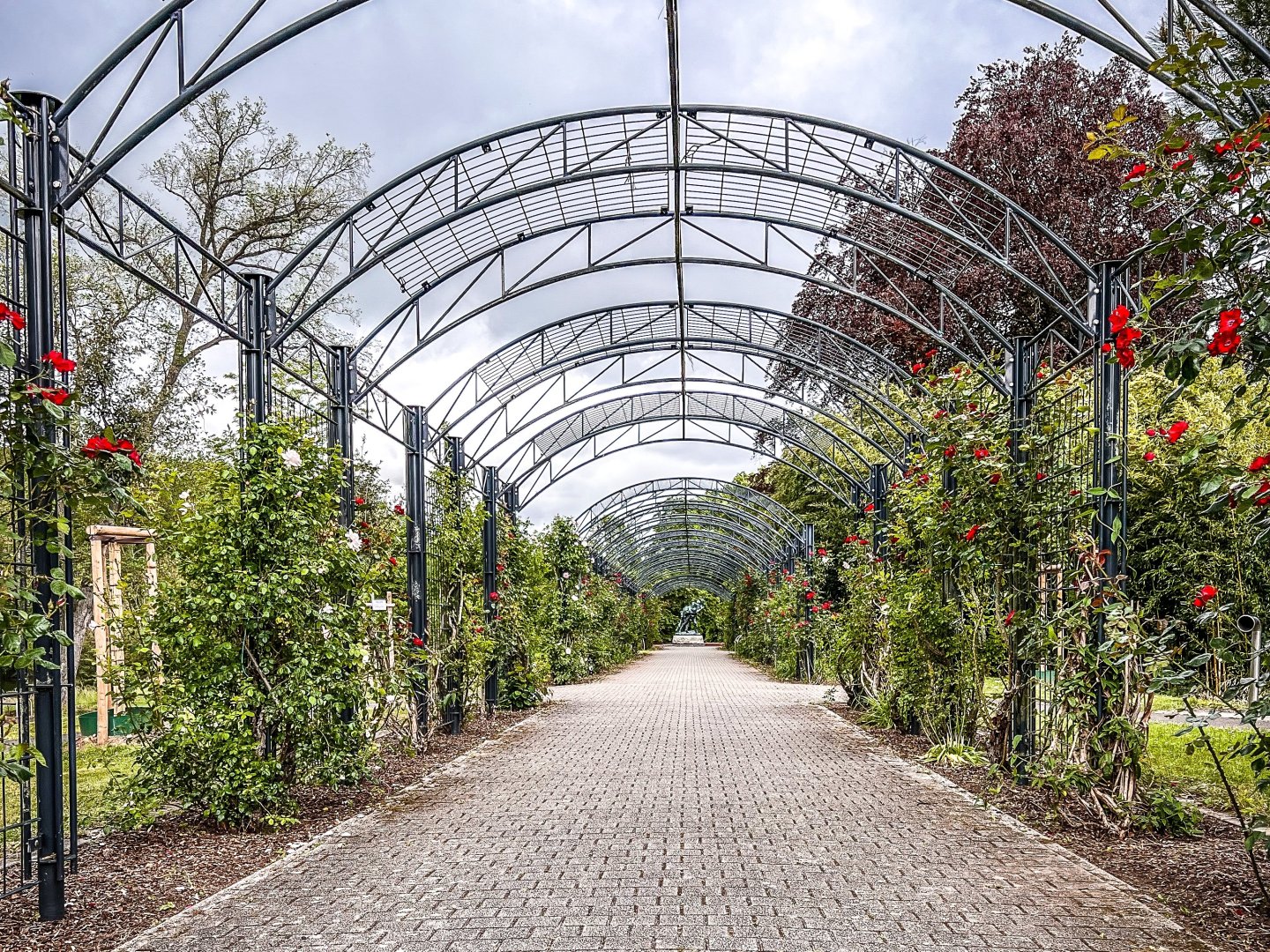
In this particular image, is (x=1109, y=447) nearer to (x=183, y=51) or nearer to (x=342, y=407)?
(x=183, y=51)

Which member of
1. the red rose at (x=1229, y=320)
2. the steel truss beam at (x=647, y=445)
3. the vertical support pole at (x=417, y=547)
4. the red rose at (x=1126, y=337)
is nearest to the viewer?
the red rose at (x=1229, y=320)

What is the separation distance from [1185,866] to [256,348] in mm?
6439

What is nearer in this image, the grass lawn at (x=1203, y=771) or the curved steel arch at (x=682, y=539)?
the grass lawn at (x=1203, y=771)

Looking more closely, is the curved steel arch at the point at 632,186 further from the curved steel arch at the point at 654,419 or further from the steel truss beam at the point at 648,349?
the curved steel arch at the point at 654,419

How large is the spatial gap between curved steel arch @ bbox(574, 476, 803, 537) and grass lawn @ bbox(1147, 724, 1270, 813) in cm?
1617

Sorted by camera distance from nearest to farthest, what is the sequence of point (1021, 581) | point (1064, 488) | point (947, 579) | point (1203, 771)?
point (1064, 488), point (1021, 581), point (1203, 771), point (947, 579)

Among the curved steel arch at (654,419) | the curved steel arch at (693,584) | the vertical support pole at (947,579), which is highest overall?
the curved steel arch at (654,419)

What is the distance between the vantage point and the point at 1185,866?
5.34m

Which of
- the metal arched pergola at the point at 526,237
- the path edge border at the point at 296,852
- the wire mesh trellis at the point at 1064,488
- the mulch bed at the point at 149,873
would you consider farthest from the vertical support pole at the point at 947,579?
the mulch bed at the point at 149,873

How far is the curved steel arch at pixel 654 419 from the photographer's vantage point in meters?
17.5

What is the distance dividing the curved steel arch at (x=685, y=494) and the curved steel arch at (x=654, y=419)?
7975mm

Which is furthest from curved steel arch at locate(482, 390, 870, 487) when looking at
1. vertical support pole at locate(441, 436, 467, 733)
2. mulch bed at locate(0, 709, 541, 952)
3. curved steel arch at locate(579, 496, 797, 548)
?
mulch bed at locate(0, 709, 541, 952)

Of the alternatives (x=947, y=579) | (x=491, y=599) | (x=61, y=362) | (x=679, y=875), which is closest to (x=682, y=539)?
(x=491, y=599)

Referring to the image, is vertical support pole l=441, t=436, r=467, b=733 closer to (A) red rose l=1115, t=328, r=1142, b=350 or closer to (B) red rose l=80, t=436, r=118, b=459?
(B) red rose l=80, t=436, r=118, b=459
